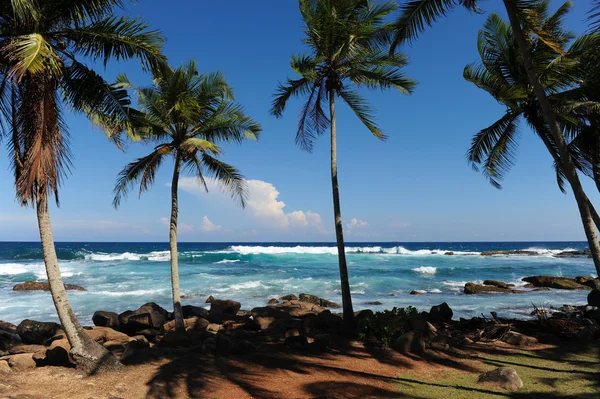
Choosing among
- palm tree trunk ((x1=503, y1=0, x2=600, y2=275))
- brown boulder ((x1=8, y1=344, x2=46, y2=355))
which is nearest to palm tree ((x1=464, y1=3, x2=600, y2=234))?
palm tree trunk ((x1=503, y1=0, x2=600, y2=275))

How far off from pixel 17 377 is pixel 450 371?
8.64 metres

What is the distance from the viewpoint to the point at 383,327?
34.4 feet

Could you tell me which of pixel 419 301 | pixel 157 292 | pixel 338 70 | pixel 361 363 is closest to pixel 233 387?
pixel 361 363

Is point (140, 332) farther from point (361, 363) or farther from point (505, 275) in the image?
point (505, 275)

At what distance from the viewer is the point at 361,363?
8914 millimetres

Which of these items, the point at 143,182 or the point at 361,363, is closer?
the point at 361,363

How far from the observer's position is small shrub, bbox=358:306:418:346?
10.4 m

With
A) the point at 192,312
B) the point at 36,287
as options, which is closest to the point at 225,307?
the point at 192,312

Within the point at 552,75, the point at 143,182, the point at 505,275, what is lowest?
the point at 505,275

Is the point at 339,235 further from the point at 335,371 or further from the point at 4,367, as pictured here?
the point at 4,367

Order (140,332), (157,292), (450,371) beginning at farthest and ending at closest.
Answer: (157,292)
(140,332)
(450,371)

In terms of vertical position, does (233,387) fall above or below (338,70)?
below

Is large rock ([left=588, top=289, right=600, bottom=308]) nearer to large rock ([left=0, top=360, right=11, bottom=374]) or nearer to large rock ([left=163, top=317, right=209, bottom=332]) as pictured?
large rock ([left=163, top=317, right=209, bottom=332])

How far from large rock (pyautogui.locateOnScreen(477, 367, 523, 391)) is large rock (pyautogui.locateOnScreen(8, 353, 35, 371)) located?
912cm
